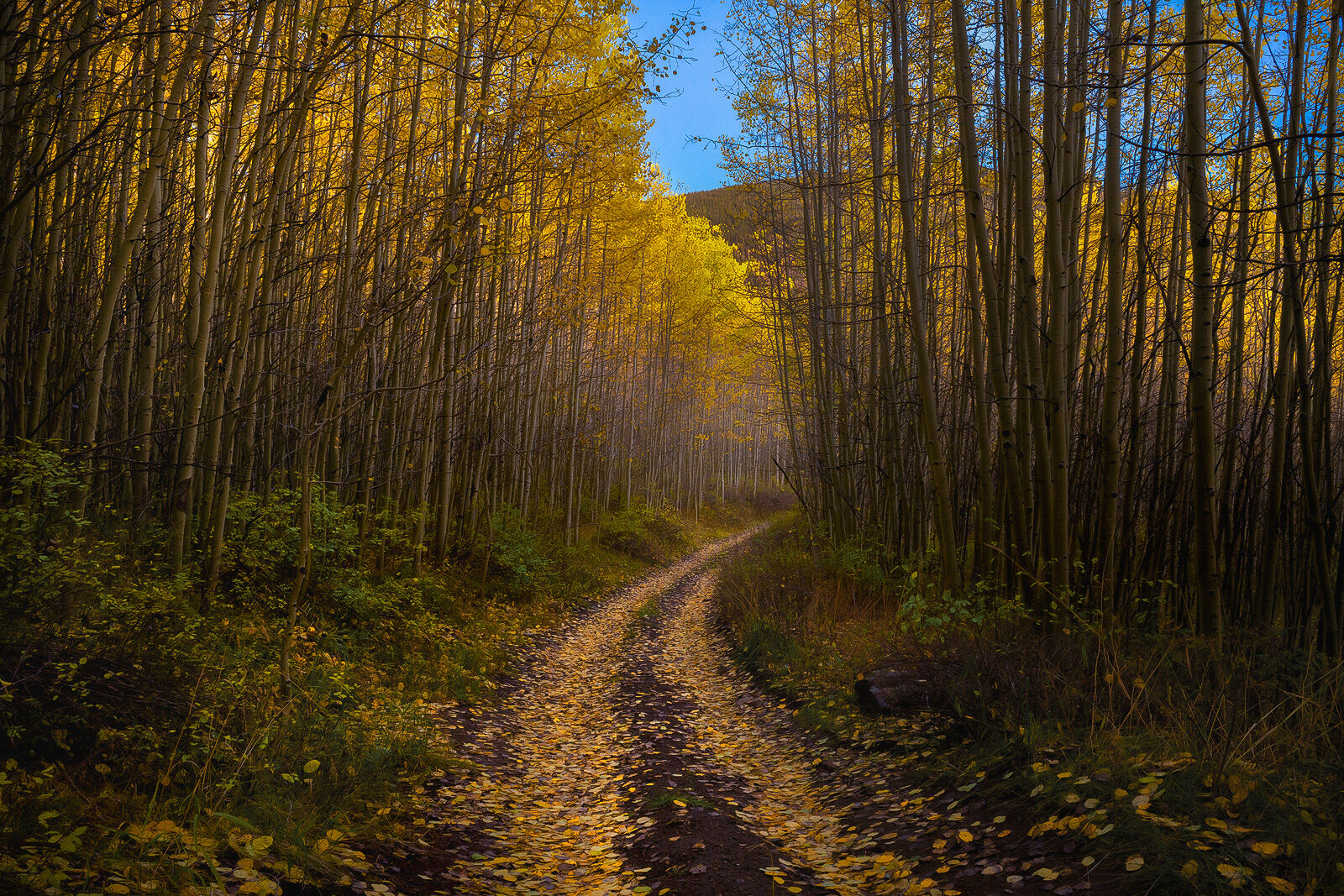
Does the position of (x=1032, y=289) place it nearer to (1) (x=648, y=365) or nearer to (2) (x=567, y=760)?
(2) (x=567, y=760)

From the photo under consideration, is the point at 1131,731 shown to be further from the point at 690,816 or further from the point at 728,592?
the point at 728,592

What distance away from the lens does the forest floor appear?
3111 mm

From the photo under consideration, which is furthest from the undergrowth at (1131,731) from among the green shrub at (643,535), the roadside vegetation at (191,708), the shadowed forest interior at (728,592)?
the green shrub at (643,535)

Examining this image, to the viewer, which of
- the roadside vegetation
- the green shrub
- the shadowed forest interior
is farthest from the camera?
the green shrub

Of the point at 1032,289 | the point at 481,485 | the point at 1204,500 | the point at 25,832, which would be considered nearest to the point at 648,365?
the point at 481,485

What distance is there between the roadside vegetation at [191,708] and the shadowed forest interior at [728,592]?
0.03m

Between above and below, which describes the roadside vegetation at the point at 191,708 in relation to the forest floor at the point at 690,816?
above

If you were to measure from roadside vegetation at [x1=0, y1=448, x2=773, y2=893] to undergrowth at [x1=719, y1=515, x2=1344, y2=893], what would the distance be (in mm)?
3200

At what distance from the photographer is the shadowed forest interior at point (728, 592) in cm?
302

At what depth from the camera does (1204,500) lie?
159 inches

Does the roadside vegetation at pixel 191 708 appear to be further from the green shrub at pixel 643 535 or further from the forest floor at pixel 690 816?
the green shrub at pixel 643 535

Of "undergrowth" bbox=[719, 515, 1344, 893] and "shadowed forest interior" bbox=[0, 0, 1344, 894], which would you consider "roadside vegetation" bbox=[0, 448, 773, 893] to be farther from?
"undergrowth" bbox=[719, 515, 1344, 893]

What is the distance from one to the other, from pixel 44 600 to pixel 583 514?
14964mm

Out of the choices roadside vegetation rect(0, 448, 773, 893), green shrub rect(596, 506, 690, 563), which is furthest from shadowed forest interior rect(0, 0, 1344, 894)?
green shrub rect(596, 506, 690, 563)
